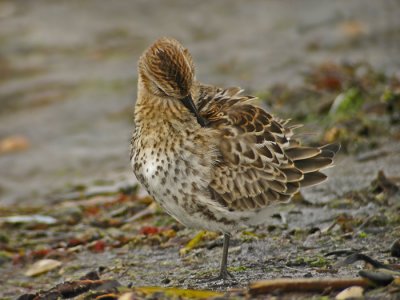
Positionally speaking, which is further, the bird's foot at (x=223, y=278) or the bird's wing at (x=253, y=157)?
the bird's wing at (x=253, y=157)

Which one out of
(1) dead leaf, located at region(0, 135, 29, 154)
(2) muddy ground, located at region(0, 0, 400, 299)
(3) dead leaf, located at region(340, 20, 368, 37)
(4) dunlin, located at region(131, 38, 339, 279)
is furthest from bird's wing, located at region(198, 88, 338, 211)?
(3) dead leaf, located at region(340, 20, 368, 37)

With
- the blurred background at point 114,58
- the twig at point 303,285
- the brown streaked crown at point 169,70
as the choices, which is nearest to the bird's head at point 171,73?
A: the brown streaked crown at point 169,70

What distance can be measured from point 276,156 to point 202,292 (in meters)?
1.65

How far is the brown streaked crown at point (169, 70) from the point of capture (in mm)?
6363

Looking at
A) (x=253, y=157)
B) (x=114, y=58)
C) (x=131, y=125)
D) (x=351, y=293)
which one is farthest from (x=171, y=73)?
(x=114, y=58)

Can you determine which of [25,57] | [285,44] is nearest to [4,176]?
[25,57]

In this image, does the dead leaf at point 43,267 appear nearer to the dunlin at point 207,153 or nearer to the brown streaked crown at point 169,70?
the dunlin at point 207,153

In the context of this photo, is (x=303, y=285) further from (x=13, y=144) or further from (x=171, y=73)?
(x=13, y=144)

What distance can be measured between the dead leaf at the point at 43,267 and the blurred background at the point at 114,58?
90.7 inches

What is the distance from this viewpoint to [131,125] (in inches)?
489

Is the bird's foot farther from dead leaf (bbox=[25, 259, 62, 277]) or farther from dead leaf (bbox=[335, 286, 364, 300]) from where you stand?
dead leaf (bbox=[25, 259, 62, 277])

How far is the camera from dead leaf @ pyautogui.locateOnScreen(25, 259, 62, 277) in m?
7.72

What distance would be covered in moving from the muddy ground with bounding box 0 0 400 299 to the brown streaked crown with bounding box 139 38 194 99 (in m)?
1.44

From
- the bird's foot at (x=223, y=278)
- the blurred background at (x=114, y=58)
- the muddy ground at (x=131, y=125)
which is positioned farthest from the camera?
the blurred background at (x=114, y=58)
